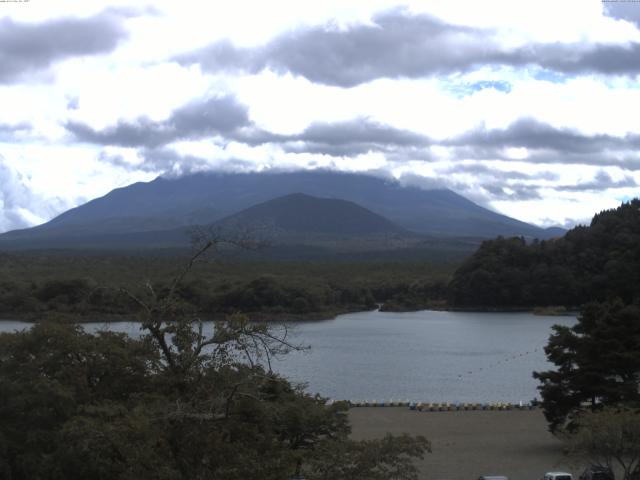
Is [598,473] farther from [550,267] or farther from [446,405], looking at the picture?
[550,267]

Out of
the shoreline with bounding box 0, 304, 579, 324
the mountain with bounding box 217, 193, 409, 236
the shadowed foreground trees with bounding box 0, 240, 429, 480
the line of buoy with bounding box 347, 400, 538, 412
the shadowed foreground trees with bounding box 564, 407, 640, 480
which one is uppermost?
the mountain with bounding box 217, 193, 409, 236

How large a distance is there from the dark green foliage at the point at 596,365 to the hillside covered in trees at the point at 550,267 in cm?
4742

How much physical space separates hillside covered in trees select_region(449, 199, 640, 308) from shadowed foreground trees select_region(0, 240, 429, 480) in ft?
192

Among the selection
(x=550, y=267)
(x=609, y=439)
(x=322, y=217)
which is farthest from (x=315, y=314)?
(x=322, y=217)

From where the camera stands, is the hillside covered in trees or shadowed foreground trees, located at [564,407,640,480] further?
the hillside covered in trees

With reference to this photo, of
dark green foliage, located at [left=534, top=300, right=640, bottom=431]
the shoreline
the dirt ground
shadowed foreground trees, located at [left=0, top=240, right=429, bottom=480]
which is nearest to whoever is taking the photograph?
shadowed foreground trees, located at [left=0, top=240, right=429, bottom=480]

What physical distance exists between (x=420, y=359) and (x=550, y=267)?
3442cm

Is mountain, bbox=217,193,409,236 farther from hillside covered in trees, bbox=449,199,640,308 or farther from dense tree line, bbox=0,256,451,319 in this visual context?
hillside covered in trees, bbox=449,199,640,308

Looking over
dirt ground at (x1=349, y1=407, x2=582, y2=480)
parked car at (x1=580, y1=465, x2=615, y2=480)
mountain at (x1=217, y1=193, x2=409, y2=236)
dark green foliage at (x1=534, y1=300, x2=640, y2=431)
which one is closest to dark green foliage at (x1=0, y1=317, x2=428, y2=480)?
parked car at (x1=580, y1=465, x2=615, y2=480)

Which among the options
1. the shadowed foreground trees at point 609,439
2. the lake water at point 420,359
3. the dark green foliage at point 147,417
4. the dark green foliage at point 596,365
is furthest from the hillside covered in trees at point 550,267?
the dark green foliage at point 147,417

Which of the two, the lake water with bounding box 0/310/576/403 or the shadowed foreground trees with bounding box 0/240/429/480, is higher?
the shadowed foreground trees with bounding box 0/240/429/480

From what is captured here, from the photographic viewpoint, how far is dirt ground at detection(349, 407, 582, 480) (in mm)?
16828

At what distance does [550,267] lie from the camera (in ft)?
229

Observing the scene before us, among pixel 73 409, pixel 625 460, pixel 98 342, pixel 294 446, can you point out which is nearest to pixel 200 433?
pixel 73 409
